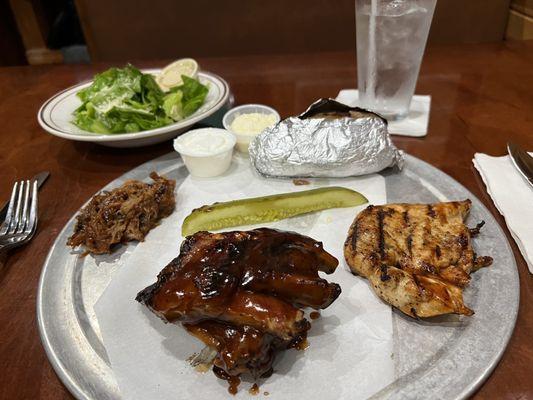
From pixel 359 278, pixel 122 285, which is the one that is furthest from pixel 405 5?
pixel 122 285

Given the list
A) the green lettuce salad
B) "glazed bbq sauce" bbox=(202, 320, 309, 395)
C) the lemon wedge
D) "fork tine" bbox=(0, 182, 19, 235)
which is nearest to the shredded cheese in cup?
the green lettuce salad

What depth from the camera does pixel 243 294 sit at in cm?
126

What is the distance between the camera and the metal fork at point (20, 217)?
72.7 inches

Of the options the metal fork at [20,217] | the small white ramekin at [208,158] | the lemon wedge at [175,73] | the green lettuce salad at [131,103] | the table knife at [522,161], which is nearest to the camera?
the metal fork at [20,217]

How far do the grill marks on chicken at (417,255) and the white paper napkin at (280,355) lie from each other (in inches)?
3.6

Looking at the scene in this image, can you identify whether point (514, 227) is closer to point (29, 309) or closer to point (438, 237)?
point (438, 237)

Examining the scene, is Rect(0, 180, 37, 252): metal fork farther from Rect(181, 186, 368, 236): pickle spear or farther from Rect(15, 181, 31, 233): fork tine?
Rect(181, 186, 368, 236): pickle spear

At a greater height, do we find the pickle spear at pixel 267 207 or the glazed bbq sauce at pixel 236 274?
the glazed bbq sauce at pixel 236 274

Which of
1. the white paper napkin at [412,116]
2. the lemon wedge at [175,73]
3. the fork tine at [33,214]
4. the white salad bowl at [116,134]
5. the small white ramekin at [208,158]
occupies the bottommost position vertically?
the white paper napkin at [412,116]

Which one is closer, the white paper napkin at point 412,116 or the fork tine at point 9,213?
the fork tine at point 9,213

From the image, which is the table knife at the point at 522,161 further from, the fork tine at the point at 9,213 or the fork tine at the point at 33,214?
the fork tine at the point at 9,213

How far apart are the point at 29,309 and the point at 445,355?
1.45 m

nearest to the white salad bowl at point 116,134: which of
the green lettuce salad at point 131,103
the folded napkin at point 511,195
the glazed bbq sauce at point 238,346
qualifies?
the green lettuce salad at point 131,103

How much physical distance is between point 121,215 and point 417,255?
1.21 m
